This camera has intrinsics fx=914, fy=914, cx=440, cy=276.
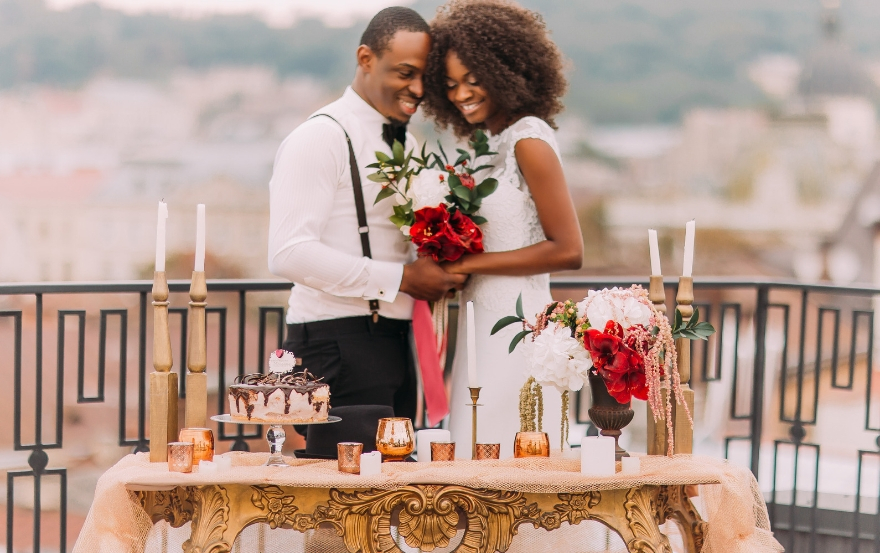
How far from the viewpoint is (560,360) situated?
74.6 inches

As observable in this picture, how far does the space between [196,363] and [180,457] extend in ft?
0.81

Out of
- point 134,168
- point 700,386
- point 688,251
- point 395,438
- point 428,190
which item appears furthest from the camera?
point 134,168

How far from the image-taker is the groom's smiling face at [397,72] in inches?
97.5

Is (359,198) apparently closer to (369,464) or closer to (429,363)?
(429,363)

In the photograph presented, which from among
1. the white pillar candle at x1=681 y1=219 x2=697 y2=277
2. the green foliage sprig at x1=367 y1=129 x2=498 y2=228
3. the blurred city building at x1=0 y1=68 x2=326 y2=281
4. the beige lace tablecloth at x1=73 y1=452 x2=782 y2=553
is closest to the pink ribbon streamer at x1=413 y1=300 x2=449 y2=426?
the green foliage sprig at x1=367 y1=129 x2=498 y2=228

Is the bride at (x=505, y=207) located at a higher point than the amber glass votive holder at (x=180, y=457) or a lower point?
higher

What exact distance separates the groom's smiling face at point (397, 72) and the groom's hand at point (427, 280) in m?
0.45

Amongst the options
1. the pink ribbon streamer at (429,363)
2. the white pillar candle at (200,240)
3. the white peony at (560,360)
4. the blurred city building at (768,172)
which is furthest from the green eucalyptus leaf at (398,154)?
the blurred city building at (768,172)

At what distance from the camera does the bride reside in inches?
94.5

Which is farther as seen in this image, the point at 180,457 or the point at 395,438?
the point at 395,438

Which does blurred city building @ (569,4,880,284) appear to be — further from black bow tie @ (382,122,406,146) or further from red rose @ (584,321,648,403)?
red rose @ (584,321,648,403)

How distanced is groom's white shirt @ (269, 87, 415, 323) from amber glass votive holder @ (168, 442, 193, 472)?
621 millimetres

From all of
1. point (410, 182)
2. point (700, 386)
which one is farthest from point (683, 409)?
point (700, 386)

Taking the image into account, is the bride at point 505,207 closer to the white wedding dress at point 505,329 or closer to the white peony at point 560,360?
the white wedding dress at point 505,329
